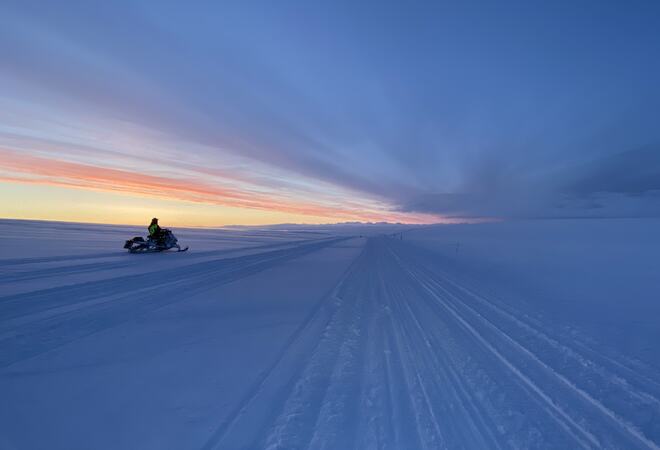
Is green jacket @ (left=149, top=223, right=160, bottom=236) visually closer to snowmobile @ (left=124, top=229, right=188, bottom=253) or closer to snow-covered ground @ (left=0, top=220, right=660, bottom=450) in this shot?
snowmobile @ (left=124, top=229, right=188, bottom=253)

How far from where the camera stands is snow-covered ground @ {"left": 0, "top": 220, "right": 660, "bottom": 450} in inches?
124

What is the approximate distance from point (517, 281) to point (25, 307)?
50.0ft

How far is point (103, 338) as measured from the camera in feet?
17.5

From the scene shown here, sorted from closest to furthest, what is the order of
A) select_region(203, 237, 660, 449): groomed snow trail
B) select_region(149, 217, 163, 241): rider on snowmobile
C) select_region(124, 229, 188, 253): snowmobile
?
select_region(203, 237, 660, 449): groomed snow trail, select_region(124, 229, 188, 253): snowmobile, select_region(149, 217, 163, 241): rider on snowmobile

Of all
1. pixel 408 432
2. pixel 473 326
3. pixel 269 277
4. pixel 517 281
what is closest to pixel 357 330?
pixel 473 326

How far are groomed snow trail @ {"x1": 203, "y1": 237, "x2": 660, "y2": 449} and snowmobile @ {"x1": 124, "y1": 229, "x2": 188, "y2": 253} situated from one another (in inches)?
595

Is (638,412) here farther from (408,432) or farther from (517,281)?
(517,281)

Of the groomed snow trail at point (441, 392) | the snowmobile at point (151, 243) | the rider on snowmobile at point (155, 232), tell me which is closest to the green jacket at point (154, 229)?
the rider on snowmobile at point (155, 232)

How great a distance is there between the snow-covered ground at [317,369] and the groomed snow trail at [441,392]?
2 cm

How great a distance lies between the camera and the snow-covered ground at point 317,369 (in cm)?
314

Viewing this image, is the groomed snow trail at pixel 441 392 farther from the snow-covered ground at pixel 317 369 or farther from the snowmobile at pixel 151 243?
the snowmobile at pixel 151 243

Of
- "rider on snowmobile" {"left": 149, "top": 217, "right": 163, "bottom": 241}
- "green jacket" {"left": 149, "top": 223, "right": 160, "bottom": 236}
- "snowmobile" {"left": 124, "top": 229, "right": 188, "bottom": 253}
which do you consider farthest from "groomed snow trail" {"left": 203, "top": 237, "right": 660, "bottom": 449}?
"green jacket" {"left": 149, "top": 223, "right": 160, "bottom": 236}

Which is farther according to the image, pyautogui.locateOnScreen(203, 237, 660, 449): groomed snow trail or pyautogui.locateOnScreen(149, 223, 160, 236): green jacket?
pyautogui.locateOnScreen(149, 223, 160, 236): green jacket

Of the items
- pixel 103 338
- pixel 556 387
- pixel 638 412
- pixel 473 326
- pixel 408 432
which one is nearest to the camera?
pixel 408 432
